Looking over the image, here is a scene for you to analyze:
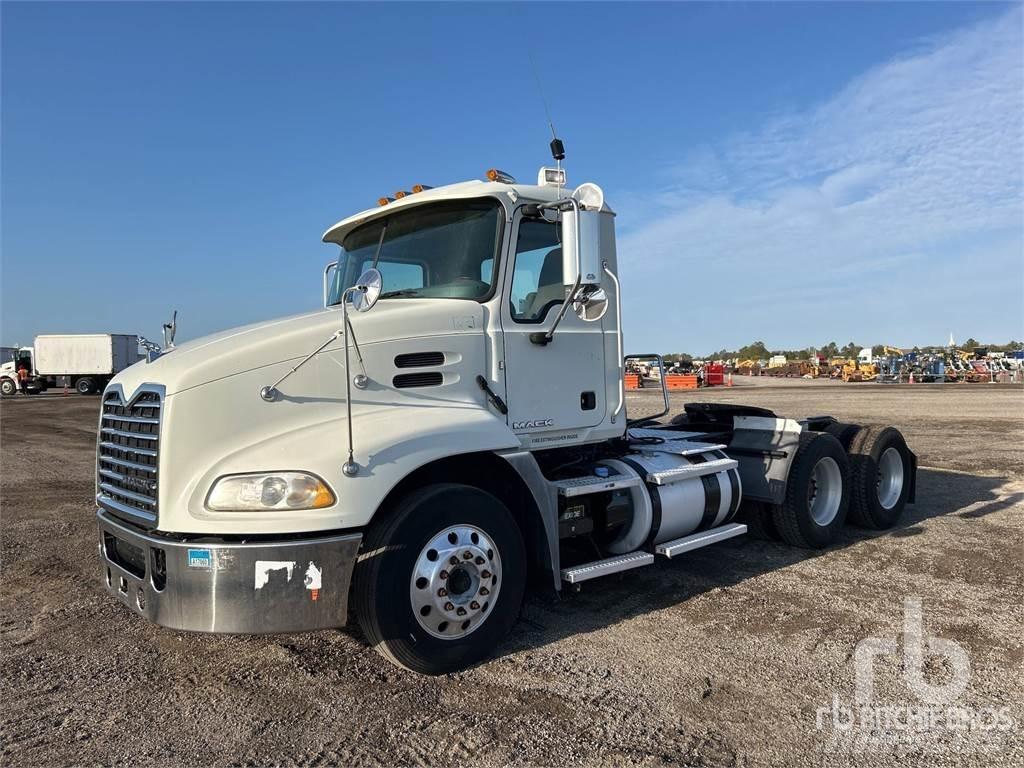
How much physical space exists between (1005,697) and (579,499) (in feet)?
8.63

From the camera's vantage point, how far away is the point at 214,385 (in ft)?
12.6

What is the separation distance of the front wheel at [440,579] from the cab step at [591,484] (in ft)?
1.82

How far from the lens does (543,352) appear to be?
5016 millimetres

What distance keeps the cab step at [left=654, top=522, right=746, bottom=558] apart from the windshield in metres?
2.34

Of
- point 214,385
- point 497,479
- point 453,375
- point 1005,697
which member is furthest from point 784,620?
point 214,385

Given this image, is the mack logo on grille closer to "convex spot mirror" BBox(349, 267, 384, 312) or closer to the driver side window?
"convex spot mirror" BBox(349, 267, 384, 312)

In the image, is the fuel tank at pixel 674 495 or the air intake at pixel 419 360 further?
the fuel tank at pixel 674 495

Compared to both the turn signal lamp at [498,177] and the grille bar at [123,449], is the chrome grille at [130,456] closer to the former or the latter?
the grille bar at [123,449]

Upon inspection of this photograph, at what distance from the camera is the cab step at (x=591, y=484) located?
15.7 feet

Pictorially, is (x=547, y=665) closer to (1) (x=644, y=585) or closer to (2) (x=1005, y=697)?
(1) (x=644, y=585)

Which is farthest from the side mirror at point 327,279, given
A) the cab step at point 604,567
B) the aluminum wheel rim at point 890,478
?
the aluminum wheel rim at point 890,478

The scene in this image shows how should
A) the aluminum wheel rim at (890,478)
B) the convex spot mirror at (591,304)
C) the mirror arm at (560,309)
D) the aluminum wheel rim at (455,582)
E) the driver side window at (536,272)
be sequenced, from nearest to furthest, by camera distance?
A: 1. the aluminum wheel rim at (455,582)
2. the mirror arm at (560,309)
3. the convex spot mirror at (591,304)
4. the driver side window at (536,272)
5. the aluminum wheel rim at (890,478)

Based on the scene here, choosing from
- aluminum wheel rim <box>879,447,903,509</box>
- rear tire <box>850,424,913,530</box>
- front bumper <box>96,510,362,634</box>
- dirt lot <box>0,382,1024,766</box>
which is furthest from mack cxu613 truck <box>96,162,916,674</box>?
aluminum wheel rim <box>879,447,903,509</box>

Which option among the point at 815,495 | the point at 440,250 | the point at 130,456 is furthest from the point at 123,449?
the point at 815,495
